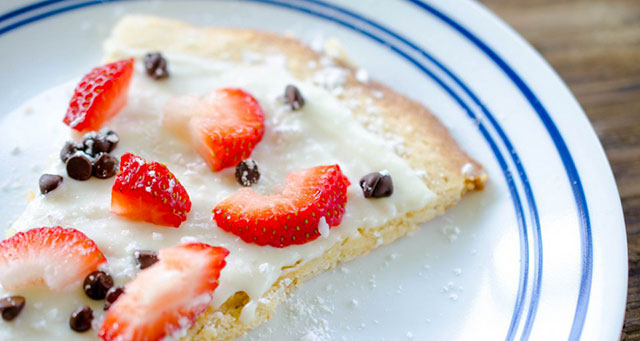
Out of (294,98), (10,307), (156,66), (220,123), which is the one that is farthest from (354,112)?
(10,307)

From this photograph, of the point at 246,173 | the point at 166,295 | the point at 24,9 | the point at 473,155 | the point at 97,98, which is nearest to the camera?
the point at 166,295

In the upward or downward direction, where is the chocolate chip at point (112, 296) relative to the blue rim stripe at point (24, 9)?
downward

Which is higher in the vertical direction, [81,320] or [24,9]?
[24,9]

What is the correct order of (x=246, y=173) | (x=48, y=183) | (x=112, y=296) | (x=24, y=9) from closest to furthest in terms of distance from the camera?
(x=112, y=296)
(x=48, y=183)
(x=246, y=173)
(x=24, y=9)

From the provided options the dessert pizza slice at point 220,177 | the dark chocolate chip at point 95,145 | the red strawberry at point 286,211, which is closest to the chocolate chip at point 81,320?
the dessert pizza slice at point 220,177

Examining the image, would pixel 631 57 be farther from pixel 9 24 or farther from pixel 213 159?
pixel 9 24

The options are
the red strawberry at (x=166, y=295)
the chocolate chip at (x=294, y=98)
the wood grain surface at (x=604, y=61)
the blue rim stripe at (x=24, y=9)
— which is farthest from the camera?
the blue rim stripe at (x=24, y=9)

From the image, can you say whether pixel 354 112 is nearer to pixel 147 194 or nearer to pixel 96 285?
pixel 147 194

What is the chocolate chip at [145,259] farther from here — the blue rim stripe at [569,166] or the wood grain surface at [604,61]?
the wood grain surface at [604,61]
